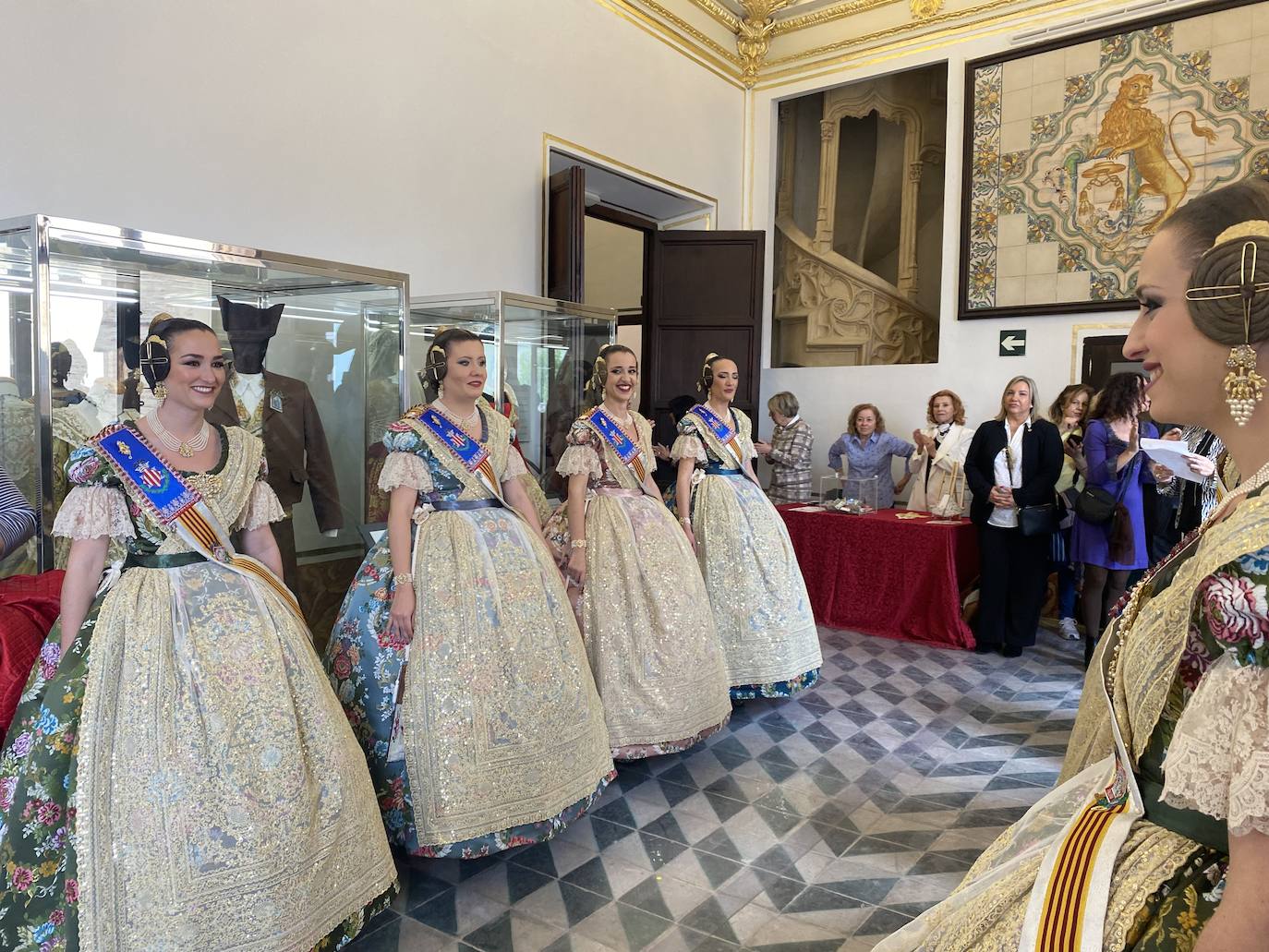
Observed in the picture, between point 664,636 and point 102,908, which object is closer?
point 102,908

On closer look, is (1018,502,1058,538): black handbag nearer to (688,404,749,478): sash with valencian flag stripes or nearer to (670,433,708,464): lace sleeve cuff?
(688,404,749,478): sash with valencian flag stripes

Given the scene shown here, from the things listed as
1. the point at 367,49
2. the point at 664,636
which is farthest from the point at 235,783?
the point at 367,49

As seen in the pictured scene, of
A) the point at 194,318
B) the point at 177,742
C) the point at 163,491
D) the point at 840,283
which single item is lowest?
the point at 177,742

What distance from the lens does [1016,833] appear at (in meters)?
1.17

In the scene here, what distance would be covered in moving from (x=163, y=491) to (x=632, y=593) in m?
1.72

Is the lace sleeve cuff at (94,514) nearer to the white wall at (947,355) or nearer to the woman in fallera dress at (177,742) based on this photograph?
the woman in fallera dress at (177,742)

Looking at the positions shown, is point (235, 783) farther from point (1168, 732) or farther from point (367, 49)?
point (367, 49)

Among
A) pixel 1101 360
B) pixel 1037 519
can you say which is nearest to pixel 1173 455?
pixel 1037 519

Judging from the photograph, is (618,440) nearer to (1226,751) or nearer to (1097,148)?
(1226,751)

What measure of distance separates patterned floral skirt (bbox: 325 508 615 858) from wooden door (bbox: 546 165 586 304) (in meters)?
3.05

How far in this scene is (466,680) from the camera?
2406mm

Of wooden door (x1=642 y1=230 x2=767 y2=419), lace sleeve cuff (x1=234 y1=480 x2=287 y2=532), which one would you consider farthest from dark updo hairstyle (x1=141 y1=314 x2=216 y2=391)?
wooden door (x1=642 y1=230 x2=767 y2=419)

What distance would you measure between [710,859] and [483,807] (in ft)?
2.55

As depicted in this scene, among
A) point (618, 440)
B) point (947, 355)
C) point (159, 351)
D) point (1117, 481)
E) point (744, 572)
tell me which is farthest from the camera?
point (947, 355)
